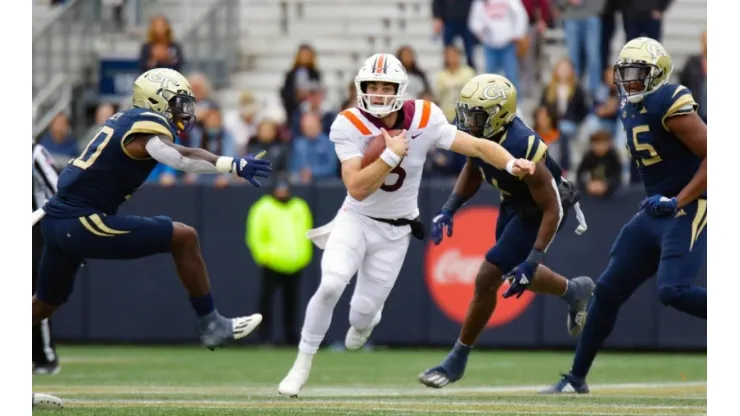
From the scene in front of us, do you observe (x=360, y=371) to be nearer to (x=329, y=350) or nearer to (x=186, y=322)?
(x=329, y=350)

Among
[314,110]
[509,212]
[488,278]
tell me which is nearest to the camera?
[488,278]

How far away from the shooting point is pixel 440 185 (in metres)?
12.9

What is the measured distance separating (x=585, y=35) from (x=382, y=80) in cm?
706

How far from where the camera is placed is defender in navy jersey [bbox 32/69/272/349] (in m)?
7.35

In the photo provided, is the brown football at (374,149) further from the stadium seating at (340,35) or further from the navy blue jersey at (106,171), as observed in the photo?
the stadium seating at (340,35)

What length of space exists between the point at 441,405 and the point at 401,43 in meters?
8.94

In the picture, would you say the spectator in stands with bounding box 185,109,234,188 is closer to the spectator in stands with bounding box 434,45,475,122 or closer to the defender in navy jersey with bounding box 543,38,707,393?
the spectator in stands with bounding box 434,45,475,122

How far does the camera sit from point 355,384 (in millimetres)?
9461

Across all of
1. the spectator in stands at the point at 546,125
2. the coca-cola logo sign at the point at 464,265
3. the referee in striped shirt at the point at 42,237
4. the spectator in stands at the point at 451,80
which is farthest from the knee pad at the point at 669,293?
the spectator in stands at the point at 451,80

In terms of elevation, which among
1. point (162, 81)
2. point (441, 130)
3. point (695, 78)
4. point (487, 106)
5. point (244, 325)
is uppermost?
point (695, 78)

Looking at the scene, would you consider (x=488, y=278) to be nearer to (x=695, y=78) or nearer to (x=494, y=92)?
(x=494, y=92)

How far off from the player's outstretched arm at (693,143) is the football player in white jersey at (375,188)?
0.84 metres

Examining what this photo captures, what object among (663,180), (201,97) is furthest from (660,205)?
(201,97)
